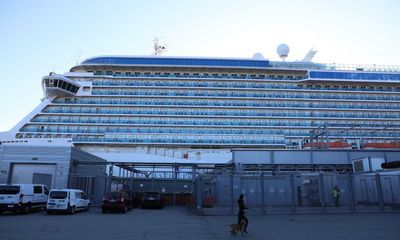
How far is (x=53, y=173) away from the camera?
2508 cm

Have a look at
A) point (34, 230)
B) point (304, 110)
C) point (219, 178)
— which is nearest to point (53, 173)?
point (219, 178)

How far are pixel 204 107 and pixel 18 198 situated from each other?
41703mm

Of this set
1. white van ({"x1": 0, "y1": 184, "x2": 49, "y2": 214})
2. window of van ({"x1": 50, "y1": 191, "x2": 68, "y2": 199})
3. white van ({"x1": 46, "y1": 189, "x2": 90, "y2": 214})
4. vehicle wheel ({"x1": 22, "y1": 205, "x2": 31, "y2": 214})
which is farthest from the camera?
window of van ({"x1": 50, "y1": 191, "x2": 68, "y2": 199})

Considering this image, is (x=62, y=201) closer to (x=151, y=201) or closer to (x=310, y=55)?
(x=151, y=201)

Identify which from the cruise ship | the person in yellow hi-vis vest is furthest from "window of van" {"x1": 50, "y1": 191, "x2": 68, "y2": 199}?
the cruise ship

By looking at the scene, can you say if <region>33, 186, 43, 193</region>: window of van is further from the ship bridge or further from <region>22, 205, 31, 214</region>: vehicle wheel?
the ship bridge

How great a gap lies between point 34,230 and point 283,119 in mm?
49905

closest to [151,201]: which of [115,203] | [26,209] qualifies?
[115,203]

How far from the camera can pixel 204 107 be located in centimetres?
5684

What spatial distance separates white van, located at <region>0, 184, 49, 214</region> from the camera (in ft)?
54.7

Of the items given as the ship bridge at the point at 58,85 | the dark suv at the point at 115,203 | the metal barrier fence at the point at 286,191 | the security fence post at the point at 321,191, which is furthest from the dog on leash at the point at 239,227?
the ship bridge at the point at 58,85

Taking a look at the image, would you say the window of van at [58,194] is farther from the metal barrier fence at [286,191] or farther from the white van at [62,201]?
the metal barrier fence at [286,191]

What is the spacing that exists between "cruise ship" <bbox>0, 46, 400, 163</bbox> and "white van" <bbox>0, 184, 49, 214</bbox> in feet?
94.5

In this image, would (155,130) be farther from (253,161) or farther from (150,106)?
(253,161)
